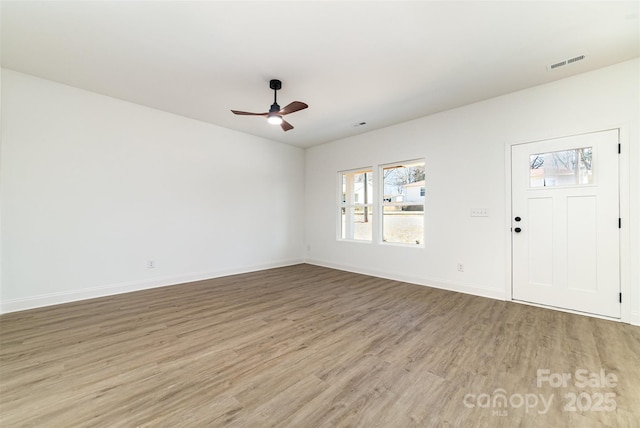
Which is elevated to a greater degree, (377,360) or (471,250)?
(471,250)

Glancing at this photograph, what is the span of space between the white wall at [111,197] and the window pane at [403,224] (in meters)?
2.67

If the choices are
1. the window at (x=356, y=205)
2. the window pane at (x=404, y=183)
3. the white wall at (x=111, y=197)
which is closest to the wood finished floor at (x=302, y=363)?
the white wall at (x=111, y=197)

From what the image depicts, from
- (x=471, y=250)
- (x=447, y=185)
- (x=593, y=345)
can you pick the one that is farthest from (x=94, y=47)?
(x=593, y=345)

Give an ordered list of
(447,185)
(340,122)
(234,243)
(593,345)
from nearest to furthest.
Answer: (593,345) < (447,185) < (340,122) < (234,243)

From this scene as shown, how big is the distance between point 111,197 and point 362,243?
4315 mm

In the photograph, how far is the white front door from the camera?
9.32 feet

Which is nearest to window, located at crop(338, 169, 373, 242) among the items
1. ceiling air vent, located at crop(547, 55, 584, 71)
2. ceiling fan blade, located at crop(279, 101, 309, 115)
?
ceiling fan blade, located at crop(279, 101, 309, 115)

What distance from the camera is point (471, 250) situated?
3795mm

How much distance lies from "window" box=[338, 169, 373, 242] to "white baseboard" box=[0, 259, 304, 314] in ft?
7.99

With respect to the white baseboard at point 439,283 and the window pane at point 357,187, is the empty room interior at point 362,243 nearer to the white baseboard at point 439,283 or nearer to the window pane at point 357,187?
the white baseboard at point 439,283

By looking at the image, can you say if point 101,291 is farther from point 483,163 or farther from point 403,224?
point 483,163

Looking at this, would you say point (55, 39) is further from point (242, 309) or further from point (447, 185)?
point (447, 185)

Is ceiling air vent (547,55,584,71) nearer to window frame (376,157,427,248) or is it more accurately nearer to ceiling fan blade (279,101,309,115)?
window frame (376,157,427,248)

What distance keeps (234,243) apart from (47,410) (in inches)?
142
